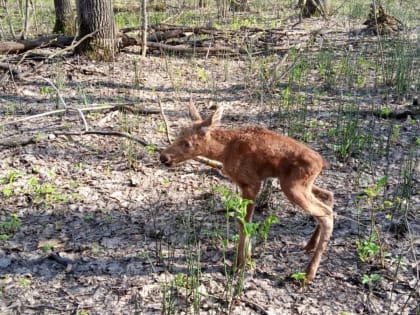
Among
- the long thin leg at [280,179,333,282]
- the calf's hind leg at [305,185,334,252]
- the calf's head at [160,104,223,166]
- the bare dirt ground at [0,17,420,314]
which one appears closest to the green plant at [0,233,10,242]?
the bare dirt ground at [0,17,420,314]

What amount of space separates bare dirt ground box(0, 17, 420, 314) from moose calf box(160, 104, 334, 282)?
13.7 inches

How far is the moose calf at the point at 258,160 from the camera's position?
12.5 feet

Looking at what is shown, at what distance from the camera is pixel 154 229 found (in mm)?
4621

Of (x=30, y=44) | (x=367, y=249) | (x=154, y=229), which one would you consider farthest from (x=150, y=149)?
(x=30, y=44)

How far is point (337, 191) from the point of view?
5301mm

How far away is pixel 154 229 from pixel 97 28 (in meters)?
5.92

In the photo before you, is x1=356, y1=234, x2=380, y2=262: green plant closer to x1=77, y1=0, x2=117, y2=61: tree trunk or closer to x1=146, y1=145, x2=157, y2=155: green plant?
x1=146, y1=145, x2=157, y2=155: green plant

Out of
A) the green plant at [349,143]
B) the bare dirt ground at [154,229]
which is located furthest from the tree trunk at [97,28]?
the green plant at [349,143]

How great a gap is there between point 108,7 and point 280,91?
3.93m

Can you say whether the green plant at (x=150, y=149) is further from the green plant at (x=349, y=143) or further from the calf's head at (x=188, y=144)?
the green plant at (x=349, y=143)

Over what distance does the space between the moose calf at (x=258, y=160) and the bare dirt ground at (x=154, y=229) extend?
347mm

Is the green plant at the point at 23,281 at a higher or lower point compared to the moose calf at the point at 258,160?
lower

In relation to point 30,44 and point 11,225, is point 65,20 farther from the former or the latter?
point 11,225

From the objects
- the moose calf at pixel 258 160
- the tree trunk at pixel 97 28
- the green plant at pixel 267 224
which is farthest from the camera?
the tree trunk at pixel 97 28
